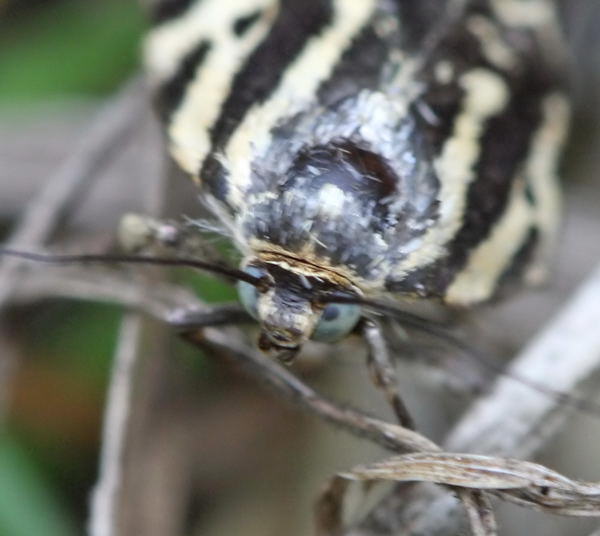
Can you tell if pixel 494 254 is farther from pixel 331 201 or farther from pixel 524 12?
pixel 524 12

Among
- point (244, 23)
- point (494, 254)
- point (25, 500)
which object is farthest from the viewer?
point (25, 500)

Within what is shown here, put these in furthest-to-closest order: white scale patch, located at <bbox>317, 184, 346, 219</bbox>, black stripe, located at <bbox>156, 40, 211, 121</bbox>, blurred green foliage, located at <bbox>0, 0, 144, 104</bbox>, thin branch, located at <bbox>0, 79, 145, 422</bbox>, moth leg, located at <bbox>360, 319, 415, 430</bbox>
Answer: blurred green foliage, located at <bbox>0, 0, 144, 104</bbox> → thin branch, located at <bbox>0, 79, 145, 422</bbox> → black stripe, located at <bbox>156, 40, 211, 121</bbox> → moth leg, located at <bbox>360, 319, 415, 430</bbox> → white scale patch, located at <bbox>317, 184, 346, 219</bbox>

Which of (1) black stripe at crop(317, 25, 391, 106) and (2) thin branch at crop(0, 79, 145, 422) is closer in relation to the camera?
(1) black stripe at crop(317, 25, 391, 106)

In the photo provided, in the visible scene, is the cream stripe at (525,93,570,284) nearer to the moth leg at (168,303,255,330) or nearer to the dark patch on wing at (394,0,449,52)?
the dark patch on wing at (394,0,449,52)

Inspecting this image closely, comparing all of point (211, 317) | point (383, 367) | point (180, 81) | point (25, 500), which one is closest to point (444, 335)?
point (383, 367)

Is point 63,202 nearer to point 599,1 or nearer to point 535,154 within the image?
point 535,154

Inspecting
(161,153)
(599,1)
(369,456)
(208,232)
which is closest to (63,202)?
(161,153)

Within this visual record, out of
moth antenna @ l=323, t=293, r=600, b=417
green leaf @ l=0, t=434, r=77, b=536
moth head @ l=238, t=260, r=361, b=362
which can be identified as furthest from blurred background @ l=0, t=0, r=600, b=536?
moth head @ l=238, t=260, r=361, b=362
